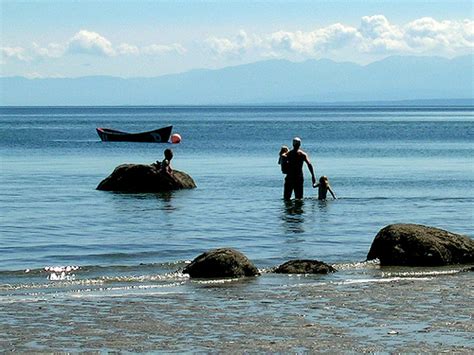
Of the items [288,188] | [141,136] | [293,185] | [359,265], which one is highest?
[293,185]

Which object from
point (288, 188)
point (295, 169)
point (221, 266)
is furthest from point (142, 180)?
point (221, 266)

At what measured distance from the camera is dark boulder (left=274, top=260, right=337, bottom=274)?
15.6 metres

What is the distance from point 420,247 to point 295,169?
11.2 m

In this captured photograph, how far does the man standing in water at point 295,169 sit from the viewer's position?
26797 millimetres

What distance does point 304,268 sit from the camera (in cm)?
1563

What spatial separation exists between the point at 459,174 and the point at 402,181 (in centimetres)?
535

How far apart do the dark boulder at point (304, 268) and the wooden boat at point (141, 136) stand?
60.8m

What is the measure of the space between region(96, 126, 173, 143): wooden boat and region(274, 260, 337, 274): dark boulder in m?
60.8

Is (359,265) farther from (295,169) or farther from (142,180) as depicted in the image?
(142,180)

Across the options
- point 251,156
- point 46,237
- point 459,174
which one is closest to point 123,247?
point 46,237

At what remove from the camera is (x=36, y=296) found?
13.7 meters

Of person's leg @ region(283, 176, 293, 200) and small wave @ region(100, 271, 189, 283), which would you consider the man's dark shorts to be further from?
small wave @ region(100, 271, 189, 283)

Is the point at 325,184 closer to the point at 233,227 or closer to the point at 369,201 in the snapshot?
the point at 369,201

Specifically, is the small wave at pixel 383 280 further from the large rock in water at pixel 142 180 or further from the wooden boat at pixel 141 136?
the wooden boat at pixel 141 136
